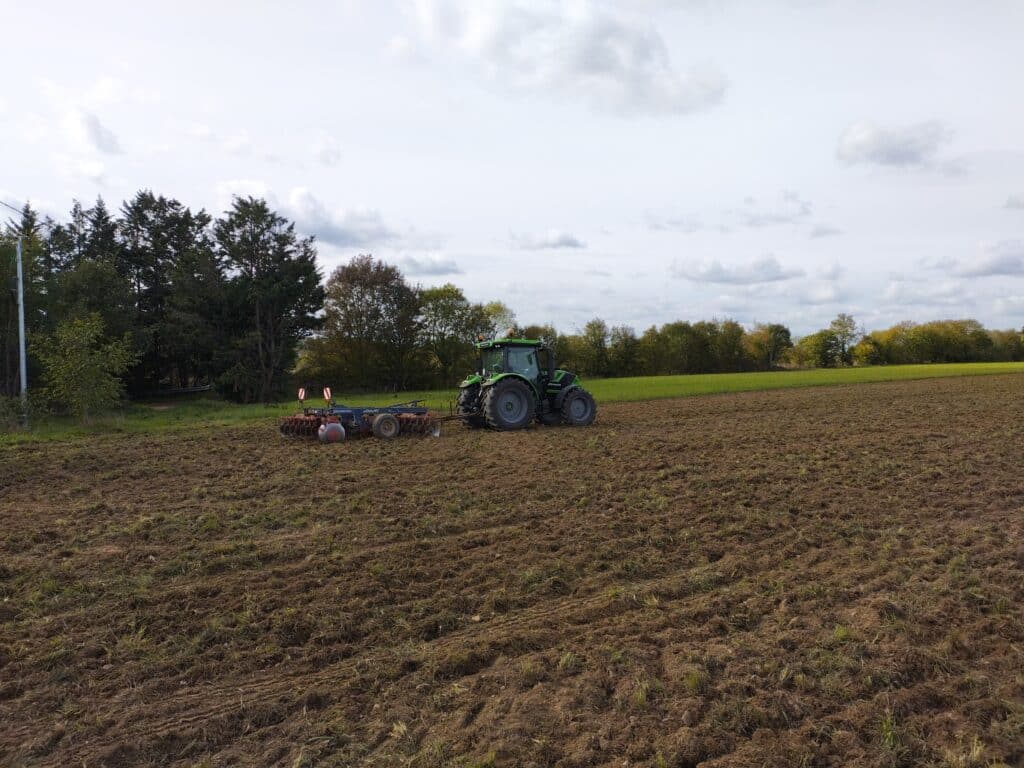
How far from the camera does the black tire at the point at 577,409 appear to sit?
15.6m

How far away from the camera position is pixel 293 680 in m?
3.96

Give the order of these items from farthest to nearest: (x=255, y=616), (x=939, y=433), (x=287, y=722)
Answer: (x=939, y=433) < (x=255, y=616) < (x=287, y=722)

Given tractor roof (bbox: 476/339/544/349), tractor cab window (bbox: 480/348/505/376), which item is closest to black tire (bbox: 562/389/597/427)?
tractor roof (bbox: 476/339/544/349)

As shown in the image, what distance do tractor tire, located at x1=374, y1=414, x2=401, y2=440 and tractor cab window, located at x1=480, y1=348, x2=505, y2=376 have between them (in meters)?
2.54

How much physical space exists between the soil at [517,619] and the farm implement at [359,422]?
406 cm

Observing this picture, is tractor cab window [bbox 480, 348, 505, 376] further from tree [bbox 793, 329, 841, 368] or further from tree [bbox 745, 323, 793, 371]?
tree [bbox 793, 329, 841, 368]

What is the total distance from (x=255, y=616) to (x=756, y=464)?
7930 millimetres

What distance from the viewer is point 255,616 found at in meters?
4.79

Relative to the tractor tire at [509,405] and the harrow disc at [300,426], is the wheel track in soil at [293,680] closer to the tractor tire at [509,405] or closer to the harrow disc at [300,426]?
the tractor tire at [509,405]

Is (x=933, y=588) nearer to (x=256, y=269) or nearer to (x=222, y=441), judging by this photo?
(x=222, y=441)

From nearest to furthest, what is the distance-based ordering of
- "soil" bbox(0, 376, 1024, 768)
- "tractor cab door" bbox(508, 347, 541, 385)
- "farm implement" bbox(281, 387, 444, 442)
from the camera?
"soil" bbox(0, 376, 1024, 768) < "farm implement" bbox(281, 387, 444, 442) < "tractor cab door" bbox(508, 347, 541, 385)

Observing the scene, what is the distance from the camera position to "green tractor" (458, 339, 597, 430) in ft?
48.0

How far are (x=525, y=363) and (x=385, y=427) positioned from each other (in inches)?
135

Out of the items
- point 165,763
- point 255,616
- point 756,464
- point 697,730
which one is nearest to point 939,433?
point 756,464
